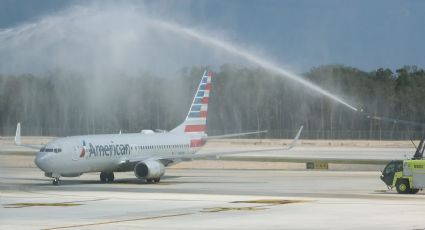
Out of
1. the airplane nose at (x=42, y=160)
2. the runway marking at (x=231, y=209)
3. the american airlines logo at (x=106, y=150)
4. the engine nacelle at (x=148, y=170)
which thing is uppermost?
the american airlines logo at (x=106, y=150)

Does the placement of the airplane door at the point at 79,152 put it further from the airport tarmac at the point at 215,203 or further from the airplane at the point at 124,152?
the airport tarmac at the point at 215,203

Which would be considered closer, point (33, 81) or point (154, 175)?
point (154, 175)

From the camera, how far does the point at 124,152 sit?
6047 centimetres

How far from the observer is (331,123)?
147 meters

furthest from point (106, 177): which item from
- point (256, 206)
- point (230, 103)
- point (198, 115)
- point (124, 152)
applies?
point (230, 103)

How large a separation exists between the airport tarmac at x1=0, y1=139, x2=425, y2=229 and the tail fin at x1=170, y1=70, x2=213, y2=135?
4.35 meters

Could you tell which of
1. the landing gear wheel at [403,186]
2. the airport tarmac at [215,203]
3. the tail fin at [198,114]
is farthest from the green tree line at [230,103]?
the landing gear wheel at [403,186]

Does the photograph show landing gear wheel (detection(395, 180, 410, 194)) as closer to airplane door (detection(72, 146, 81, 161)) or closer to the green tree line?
airplane door (detection(72, 146, 81, 161))

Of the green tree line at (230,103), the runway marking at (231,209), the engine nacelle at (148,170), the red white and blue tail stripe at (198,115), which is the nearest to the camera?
the runway marking at (231,209)

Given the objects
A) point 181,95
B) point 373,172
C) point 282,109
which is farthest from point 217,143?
point 373,172

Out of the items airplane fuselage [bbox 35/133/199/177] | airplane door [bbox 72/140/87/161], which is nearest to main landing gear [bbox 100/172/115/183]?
airplane fuselage [bbox 35/133/199/177]

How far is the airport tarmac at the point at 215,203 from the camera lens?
30.0 meters

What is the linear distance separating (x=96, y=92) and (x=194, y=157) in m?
42.9

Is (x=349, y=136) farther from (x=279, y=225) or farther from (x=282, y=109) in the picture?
(x=279, y=225)
